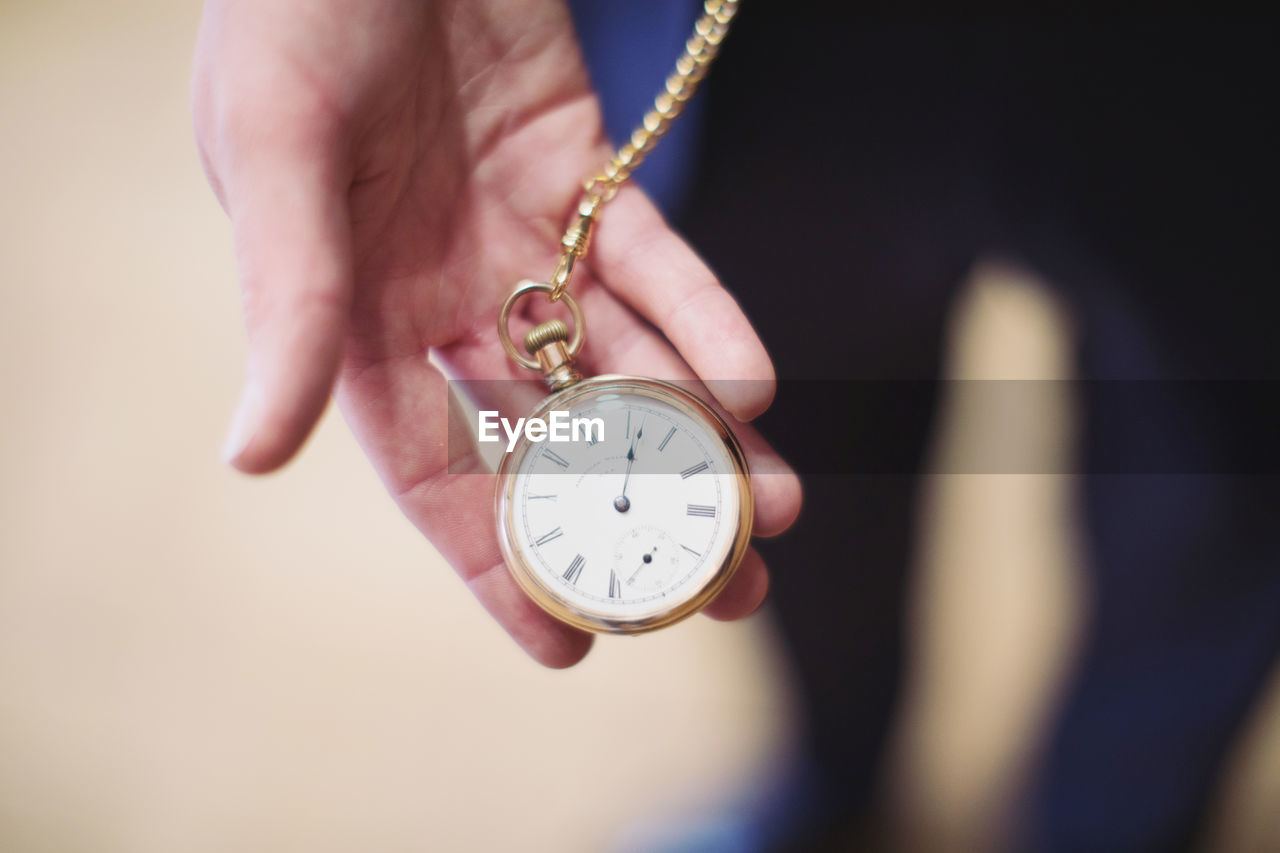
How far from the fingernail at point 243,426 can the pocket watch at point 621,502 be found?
1.75ft

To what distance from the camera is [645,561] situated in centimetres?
143

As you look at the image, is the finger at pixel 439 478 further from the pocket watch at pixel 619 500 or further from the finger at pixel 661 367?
the finger at pixel 661 367

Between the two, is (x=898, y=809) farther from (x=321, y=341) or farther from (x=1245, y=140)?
(x=321, y=341)

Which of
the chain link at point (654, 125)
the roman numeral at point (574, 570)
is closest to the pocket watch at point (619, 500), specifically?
the roman numeral at point (574, 570)

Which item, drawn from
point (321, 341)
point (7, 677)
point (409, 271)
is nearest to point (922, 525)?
point (409, 271)

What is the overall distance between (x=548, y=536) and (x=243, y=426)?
588 mm

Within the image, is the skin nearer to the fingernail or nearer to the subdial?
the fingernail

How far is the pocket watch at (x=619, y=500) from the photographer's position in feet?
4.66

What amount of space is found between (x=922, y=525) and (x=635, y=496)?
4.02 ft

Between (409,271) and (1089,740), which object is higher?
(409,271)

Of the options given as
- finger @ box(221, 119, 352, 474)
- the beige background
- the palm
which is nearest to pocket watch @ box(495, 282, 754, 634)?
the palm

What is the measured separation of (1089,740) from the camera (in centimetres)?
210

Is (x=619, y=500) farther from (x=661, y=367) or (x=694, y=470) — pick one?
(x=661, y=367)

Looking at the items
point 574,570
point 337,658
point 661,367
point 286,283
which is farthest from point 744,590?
point 337,658
